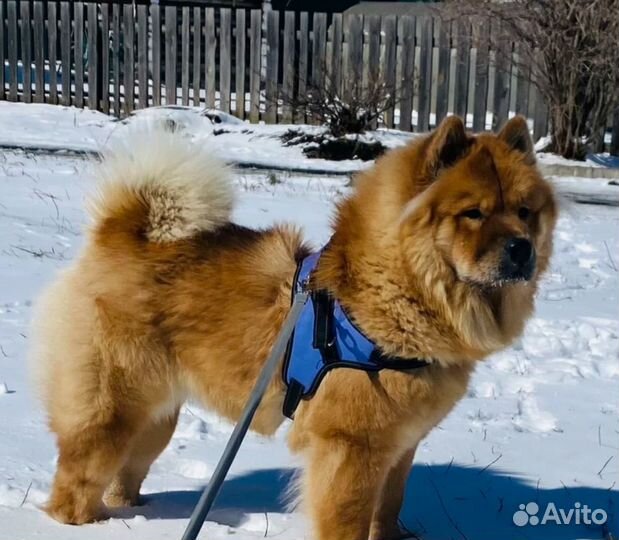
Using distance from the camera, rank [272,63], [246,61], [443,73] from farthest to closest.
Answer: [246,61]
[272,63]
[443,73]

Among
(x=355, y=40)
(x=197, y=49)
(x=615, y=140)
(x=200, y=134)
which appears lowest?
(x=200, y=134)

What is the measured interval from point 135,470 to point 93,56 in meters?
12.8

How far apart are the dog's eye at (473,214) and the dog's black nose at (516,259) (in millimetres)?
135

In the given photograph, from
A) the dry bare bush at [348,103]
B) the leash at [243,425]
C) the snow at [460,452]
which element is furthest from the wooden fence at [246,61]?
the leash at [243,425]

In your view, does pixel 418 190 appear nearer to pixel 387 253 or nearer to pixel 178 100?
pixel 387 253

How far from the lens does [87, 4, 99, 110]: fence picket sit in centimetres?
1556

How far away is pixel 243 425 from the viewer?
2.93 metres

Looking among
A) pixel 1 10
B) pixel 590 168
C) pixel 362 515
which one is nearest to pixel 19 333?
pixel 362 515

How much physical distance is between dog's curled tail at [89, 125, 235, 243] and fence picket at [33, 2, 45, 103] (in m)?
12.8

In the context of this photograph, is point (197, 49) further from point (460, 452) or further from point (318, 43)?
point (460, 452)

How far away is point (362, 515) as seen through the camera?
3205 millimetres

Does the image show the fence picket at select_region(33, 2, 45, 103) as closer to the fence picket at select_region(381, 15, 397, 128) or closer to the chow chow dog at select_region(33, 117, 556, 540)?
the fence picket at select_region(381, 15, 397, 128)

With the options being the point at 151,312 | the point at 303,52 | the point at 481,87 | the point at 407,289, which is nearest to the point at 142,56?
the point at 303,52

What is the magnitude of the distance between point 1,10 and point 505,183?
47.7ft
